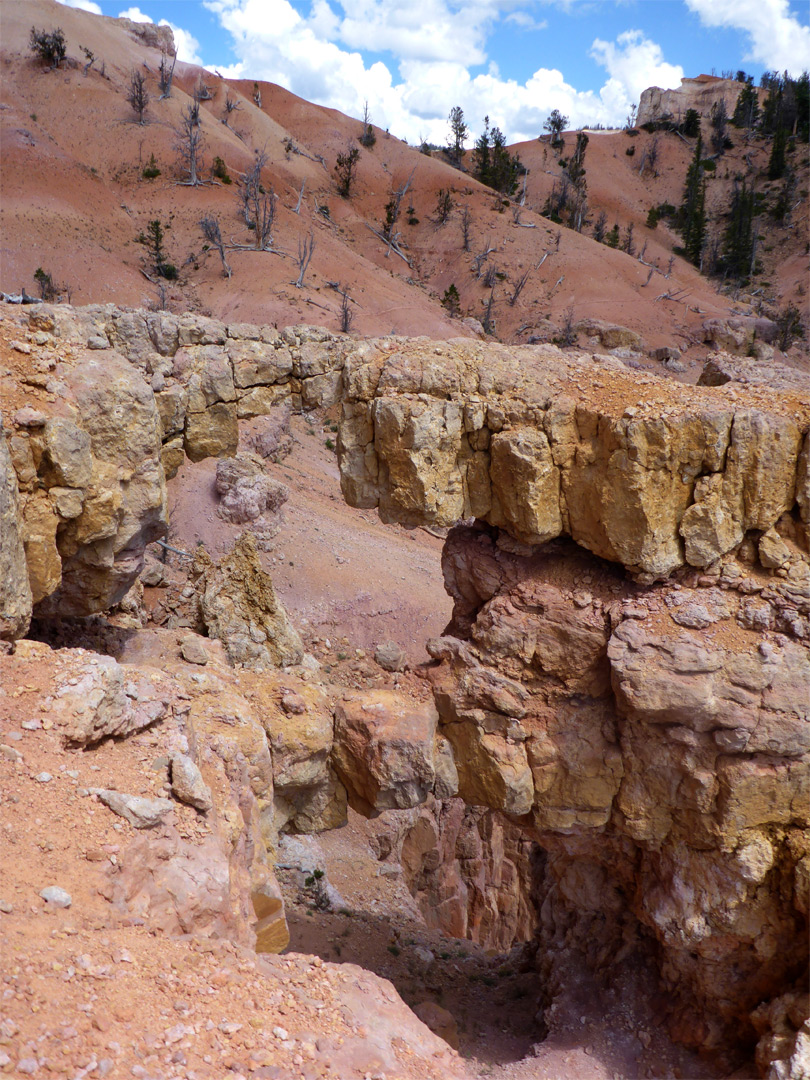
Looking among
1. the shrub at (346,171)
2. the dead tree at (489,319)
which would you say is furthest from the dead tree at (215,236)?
the shrub at (346,171)

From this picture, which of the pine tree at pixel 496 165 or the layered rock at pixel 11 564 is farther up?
the pine tree at pixel 496 165

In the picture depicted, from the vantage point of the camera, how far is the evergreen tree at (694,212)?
51531 mm

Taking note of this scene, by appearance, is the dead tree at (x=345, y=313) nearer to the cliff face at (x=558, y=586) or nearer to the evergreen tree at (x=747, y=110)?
the cliff face at (x=558, y=586)

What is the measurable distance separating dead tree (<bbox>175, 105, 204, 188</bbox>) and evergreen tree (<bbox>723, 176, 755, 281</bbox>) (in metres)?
→ 34.4

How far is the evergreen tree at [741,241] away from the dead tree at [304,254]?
2833cm

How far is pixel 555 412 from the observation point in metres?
8.73

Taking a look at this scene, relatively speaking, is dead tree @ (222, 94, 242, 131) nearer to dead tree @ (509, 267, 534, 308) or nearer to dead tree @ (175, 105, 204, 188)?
dead tree @ (175, 105, 204, 188)

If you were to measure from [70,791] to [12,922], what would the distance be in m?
1.19

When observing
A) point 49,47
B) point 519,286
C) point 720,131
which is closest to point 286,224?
point 519,286

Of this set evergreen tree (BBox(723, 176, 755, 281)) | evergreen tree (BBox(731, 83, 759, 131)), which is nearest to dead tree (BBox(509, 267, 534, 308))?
evergreen tree (BBox(723, 176, 755, 281))

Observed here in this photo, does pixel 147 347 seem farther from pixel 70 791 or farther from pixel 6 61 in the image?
pixel 6 61

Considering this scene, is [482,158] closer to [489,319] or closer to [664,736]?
[489,319]

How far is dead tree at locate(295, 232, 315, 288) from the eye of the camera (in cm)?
3659

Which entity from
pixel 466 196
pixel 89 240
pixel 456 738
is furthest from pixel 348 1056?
pixel 466 196
